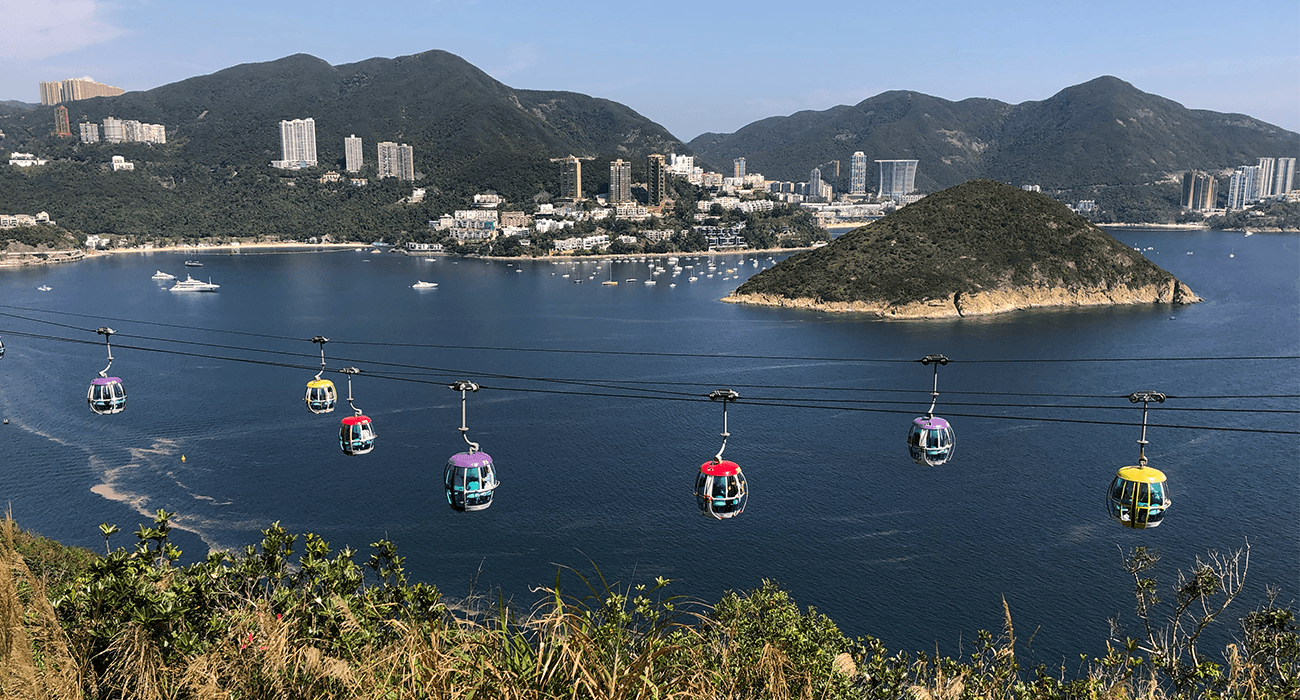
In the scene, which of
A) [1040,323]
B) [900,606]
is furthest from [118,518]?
[1040,323]

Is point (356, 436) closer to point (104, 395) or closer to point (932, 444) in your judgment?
point (104, 395)

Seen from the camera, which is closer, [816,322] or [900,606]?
[900,606]

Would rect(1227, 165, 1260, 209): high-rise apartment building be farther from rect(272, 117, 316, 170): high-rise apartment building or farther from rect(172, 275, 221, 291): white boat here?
rect(172, 275, 221, 291): white boat

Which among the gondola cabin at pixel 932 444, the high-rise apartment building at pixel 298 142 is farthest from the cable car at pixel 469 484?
the high-rise apartment building at pixel 298 142

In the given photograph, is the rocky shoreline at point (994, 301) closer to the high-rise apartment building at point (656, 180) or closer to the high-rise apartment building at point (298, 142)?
the high-rise apartment building at point (656, 180)

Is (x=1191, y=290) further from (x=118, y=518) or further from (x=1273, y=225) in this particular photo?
(x=1273, y=225)

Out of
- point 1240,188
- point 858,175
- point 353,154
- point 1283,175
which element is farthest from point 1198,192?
point 353,154

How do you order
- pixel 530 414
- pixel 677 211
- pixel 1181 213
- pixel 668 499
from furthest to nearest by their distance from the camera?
pixel 1181 213 < pixel 677 211 < pixel 530 414 < pixel 668 499

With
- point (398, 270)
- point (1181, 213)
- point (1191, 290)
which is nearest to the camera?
point (1191, 290)
